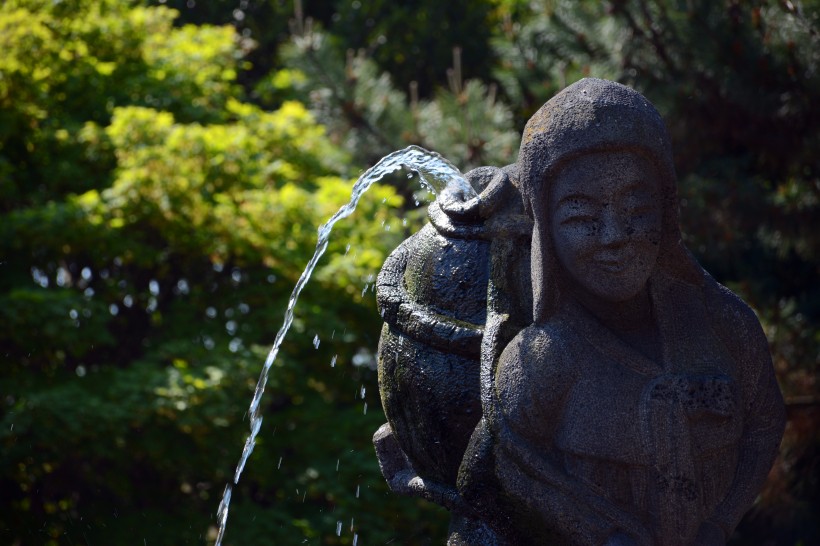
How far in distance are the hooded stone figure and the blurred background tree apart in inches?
140

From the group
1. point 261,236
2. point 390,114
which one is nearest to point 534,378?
point 261,236

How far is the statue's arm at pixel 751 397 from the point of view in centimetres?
322

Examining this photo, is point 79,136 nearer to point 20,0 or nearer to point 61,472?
point 20,0

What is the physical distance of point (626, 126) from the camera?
9.95 feet

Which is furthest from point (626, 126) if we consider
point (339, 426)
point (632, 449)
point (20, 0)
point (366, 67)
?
point (20, 0)

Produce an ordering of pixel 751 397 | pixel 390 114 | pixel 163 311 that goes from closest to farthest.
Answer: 1. pixel 751 397
2. pixel 390 114
3. pixel 163 311

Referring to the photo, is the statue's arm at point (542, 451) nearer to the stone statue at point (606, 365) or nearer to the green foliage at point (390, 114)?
the stone statue at point (606, 365)

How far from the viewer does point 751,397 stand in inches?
127

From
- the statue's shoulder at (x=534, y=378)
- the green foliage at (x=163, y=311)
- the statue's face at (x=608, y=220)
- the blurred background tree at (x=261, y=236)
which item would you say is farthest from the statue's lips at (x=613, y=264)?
the green foliage at (x=163, y=311)

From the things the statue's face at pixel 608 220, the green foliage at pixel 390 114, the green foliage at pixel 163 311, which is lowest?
the green foliage at pixel 163 311

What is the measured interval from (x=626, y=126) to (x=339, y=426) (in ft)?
16.9

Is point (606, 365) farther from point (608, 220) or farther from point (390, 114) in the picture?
point (390, 114)

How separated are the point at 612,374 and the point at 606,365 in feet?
0.10

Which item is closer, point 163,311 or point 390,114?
point 390,114
